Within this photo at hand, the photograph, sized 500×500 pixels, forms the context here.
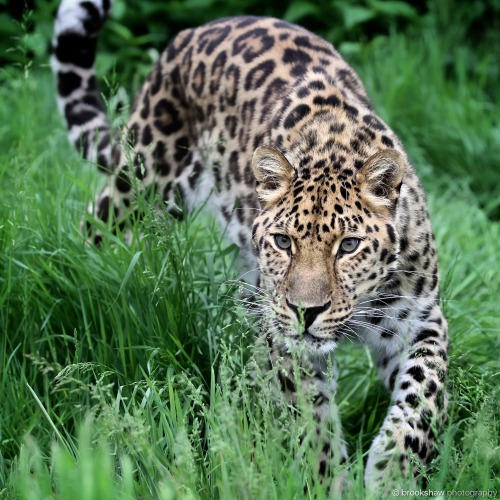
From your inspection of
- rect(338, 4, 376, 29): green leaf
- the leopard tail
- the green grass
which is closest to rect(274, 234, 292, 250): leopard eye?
the green grass

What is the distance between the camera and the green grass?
Answer: 3275 millimetres

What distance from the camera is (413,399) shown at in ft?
13.9

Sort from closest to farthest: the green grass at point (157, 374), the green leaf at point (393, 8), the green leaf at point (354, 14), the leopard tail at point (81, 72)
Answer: the green grass at point (157, 374)
the leopard tail at point (81, 72)
the green leaf at point (354, 14)
the green leaf at point (393, 8)

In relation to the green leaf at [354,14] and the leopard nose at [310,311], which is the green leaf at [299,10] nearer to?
the green leaf at [354,14]

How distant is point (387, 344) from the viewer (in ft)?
14.8

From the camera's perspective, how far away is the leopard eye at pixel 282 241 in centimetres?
409

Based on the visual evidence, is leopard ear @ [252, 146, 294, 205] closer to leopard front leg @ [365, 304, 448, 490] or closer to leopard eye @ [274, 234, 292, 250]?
leopard eye @ [274, 234, 292, 250]

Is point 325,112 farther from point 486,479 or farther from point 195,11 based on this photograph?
point 195,11

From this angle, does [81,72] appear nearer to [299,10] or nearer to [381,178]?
[381,178]

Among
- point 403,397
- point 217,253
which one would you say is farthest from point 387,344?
point 217,253

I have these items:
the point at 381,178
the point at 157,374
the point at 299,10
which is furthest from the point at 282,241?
the point at 299,10

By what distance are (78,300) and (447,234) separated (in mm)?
3251

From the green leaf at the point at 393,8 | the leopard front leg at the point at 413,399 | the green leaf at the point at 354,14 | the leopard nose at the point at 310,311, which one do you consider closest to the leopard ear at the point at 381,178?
the leopard nose at the point at 310,311

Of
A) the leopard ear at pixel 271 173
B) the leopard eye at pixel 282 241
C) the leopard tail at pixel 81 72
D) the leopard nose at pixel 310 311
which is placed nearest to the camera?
the leopard nose at pixel 310 311
